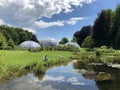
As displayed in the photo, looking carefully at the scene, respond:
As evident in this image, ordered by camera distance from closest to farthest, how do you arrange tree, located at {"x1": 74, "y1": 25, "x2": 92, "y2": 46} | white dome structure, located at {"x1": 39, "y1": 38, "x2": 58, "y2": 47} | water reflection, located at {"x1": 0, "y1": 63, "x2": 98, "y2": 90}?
water reflection, located at {"x1": 0, "y1": 63, "x2": 98, "y2": 90} → white dome structure, located at {"x1": 39, "y1": 38, "x2": 58, "y2": 47} → tree, located at {"x1": 74, "y1": 25, "x2": 92, "y2": 46}

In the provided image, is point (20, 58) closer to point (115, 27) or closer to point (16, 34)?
point (115, 27)

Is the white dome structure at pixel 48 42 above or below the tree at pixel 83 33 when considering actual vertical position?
below

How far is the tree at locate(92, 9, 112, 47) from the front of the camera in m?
87.1

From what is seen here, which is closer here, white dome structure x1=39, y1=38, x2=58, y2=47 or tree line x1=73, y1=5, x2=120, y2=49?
tree line x1=73, y1=5, x2=120, y2=49

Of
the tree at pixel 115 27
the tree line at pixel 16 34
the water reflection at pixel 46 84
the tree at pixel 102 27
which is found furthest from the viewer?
the tree line at pixel 16 34

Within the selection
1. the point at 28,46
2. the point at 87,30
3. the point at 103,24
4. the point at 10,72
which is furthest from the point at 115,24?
the point at 10,72

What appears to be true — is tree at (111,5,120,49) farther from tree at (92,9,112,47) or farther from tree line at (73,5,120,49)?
tree at (92,9,112,47)

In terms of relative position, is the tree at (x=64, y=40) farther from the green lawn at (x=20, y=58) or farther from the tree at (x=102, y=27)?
the green lawn at (x=20, y=58)

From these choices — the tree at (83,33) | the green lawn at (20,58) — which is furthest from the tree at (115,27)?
the tree at (83,33)

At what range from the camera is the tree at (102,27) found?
87.1 m

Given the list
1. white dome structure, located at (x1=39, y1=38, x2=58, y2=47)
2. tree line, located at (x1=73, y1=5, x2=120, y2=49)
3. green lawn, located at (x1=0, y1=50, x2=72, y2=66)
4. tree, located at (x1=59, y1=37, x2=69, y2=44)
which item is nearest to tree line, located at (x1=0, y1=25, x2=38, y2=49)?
white dome structure, located at (x1=39, y1=38, x2=58, y2=47)

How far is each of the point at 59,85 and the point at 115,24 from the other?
207ft

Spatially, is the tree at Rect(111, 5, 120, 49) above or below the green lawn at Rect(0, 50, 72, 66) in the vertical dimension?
above

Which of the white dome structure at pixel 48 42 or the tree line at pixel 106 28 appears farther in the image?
the white dome structure at pixel 48 42
